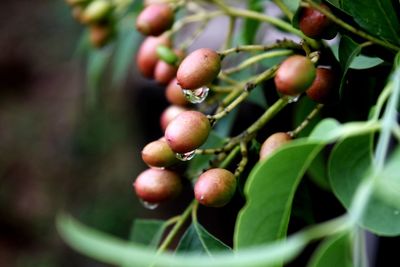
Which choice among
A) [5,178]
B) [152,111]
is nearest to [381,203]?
[152,111]

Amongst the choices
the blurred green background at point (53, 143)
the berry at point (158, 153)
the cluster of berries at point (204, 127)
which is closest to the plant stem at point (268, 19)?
the cluster of berries at point (204, 127)

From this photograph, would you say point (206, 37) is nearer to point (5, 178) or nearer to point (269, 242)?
point (5, 178)

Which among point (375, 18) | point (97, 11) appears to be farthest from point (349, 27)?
point (97, 11)

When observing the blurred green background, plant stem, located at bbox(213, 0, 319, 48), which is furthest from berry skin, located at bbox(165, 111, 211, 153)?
the blurred green background

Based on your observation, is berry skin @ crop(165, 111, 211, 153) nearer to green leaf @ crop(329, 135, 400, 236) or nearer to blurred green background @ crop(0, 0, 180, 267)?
green leaf @ crop(329, 135, 400, 236)

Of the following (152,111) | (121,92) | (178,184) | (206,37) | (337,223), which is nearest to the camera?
(337,223)

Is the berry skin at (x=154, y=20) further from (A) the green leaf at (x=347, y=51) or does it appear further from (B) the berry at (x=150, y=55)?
(A) the green leaf at (x=347, y=51)
